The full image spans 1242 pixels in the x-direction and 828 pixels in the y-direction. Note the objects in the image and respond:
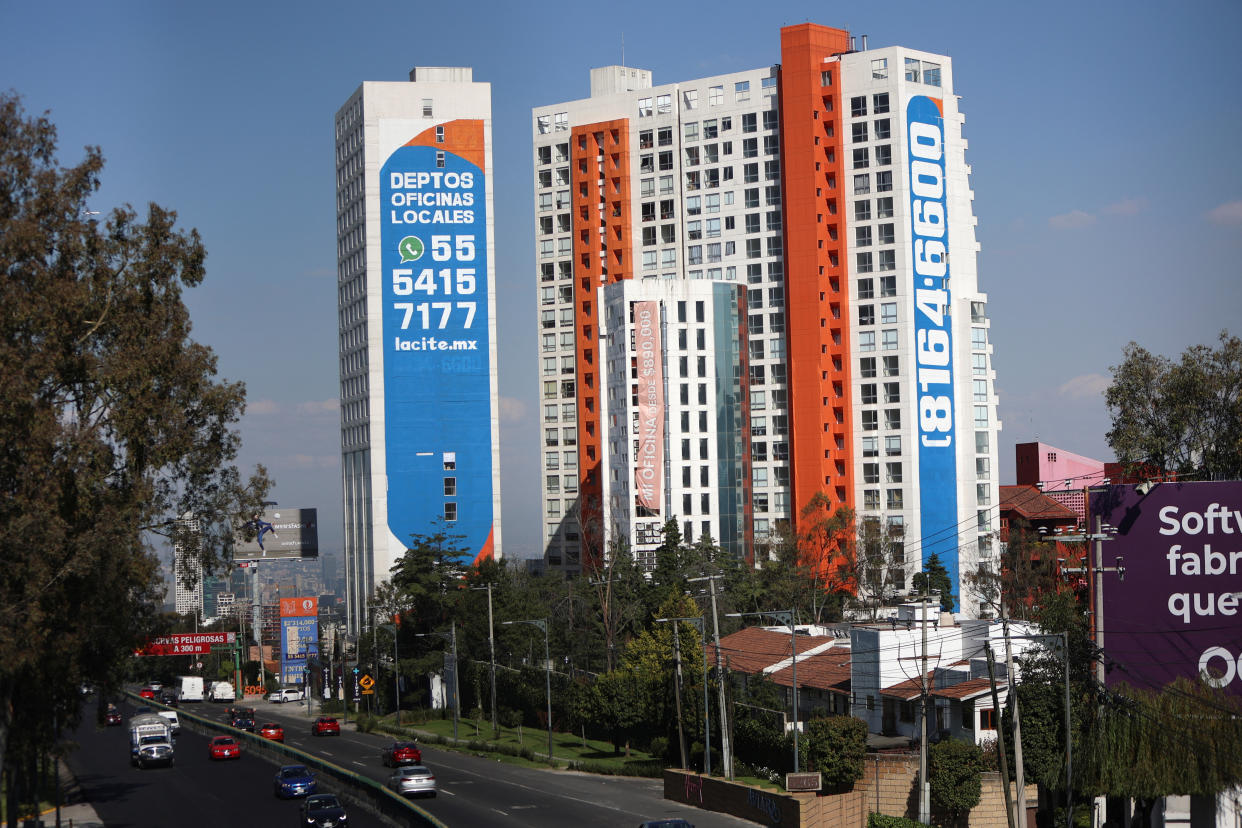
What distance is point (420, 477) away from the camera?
153 meters

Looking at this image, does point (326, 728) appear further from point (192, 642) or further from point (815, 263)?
point (815, 263)

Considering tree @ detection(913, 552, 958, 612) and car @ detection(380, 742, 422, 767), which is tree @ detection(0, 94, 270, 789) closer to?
car @ detection(380, 742, 422, 767)

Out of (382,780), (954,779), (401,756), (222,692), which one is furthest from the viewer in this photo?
(222,692)

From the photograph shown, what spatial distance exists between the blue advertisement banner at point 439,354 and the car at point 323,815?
98081 mm

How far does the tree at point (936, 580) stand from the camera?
134m

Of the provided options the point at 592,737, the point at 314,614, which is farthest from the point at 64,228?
the point at 314,614

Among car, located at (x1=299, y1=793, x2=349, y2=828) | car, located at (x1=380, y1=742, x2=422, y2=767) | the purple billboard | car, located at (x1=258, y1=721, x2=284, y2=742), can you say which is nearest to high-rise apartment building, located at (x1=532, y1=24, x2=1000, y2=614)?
car, located at (x1=258, y1=721, x2=284, y2=742)

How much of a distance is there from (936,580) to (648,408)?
33320 millimetres

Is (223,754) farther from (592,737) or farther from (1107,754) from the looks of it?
(1107,754)

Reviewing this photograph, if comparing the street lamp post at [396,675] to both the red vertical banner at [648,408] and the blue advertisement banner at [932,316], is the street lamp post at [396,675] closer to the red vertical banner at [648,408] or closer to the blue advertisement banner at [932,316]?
the red vertical banner at [648,408]

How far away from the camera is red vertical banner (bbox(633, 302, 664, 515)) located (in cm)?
14175

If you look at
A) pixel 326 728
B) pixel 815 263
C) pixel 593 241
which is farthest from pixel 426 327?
pixel 326 728

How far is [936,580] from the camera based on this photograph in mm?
137625

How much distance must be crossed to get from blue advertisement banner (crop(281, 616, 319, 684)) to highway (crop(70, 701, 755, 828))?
6657 cm
